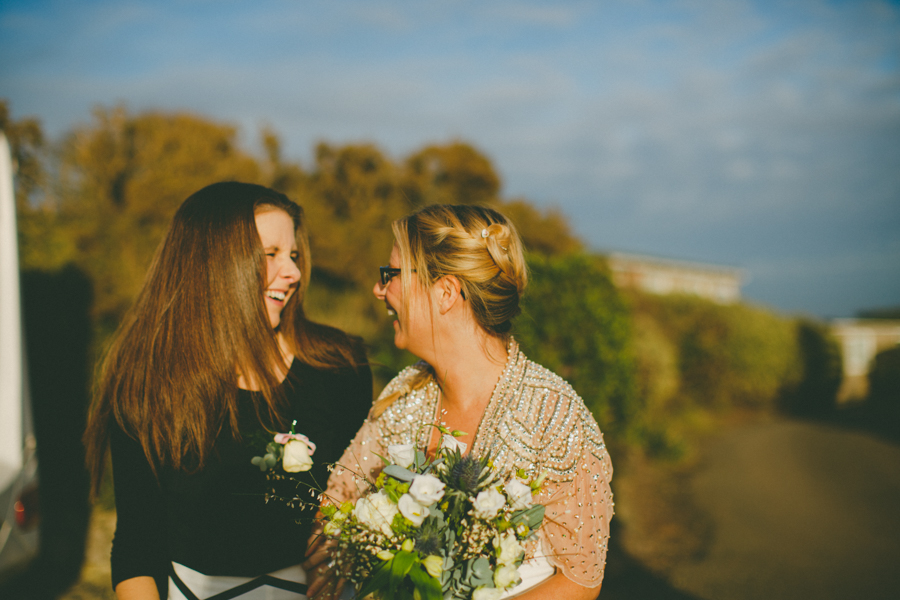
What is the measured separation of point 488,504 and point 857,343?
1016 inches

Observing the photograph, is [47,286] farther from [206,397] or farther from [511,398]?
[511,398]

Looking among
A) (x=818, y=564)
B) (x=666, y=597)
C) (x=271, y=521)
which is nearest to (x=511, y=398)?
(x=271, y=521)

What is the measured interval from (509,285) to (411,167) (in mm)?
12385

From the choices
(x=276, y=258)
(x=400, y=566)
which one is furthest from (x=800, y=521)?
(x=276, y=258)

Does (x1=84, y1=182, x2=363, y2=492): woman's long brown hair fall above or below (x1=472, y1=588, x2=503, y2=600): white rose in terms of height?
above

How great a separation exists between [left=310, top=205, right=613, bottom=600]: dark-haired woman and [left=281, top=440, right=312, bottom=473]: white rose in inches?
6.6

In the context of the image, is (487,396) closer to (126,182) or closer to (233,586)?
(233,586)

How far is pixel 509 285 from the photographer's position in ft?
6.50

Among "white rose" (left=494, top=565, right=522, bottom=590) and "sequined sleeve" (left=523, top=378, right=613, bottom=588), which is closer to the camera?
"white rose" (left=494, top=565, right=522, bottom=590)

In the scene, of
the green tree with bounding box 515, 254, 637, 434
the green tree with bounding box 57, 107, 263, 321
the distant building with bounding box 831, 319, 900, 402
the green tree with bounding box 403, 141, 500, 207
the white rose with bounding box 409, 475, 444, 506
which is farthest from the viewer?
the distant building with bounding box 831, 319, 900, 402

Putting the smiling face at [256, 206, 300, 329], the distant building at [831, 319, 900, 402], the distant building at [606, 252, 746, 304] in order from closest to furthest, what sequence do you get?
1. the smiling face at [256, 206, 300, 329]
2. the distant building at [831, 319, 900, 402]
3. the distant building at [606, 252, 746, 304]

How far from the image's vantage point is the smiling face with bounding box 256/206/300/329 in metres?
2.22

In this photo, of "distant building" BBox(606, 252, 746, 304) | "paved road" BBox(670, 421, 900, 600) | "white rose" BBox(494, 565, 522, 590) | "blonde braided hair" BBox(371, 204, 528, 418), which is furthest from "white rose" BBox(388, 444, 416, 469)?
"distant building" BBox(606, 252, 746, 304)

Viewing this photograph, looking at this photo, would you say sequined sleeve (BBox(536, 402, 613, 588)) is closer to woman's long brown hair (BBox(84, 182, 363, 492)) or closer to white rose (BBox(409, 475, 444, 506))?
white rose (BBox(409, 475, 444, 506))
